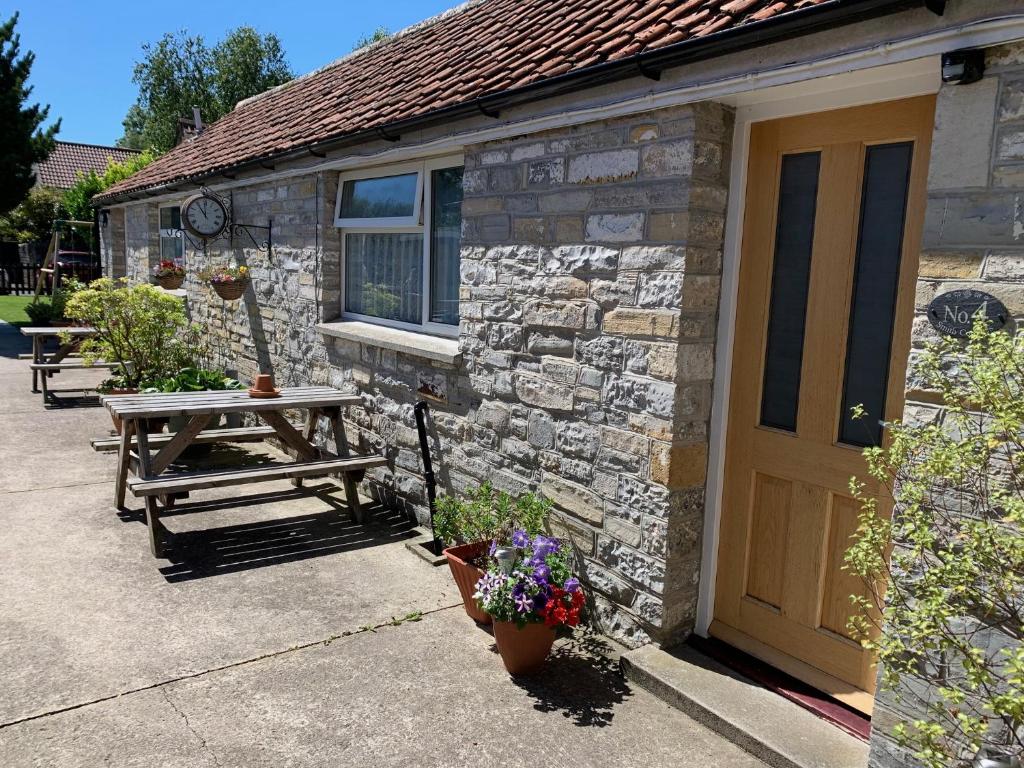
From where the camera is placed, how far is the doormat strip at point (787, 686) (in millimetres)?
2986

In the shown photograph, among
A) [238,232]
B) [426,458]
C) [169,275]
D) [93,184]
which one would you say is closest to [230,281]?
[238,232]

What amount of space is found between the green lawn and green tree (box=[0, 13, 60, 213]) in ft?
8.36

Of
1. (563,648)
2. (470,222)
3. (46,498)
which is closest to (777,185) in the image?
(470,222)

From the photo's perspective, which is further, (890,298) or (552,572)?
(552,572)

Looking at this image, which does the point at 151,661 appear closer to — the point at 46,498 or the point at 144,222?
the point at 46,498

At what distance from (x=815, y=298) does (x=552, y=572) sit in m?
1.73

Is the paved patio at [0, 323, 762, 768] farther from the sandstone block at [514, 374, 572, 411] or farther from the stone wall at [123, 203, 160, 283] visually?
the stone wall at [123, 203, 160, 283]

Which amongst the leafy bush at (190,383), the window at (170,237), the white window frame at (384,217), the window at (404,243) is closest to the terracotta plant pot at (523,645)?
the window at (404,243)

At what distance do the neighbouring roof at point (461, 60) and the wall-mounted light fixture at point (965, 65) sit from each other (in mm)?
440

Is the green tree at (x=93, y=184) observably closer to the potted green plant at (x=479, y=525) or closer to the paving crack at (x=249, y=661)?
the potted green plant at (x=479, y=525)

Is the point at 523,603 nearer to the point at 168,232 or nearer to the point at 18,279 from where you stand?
the point at 168,232

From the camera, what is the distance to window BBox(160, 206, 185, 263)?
10.7 m

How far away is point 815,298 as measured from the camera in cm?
321

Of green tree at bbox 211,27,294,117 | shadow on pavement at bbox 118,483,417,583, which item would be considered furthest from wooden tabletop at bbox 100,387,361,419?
green tree at bbox 211,27,294,117
